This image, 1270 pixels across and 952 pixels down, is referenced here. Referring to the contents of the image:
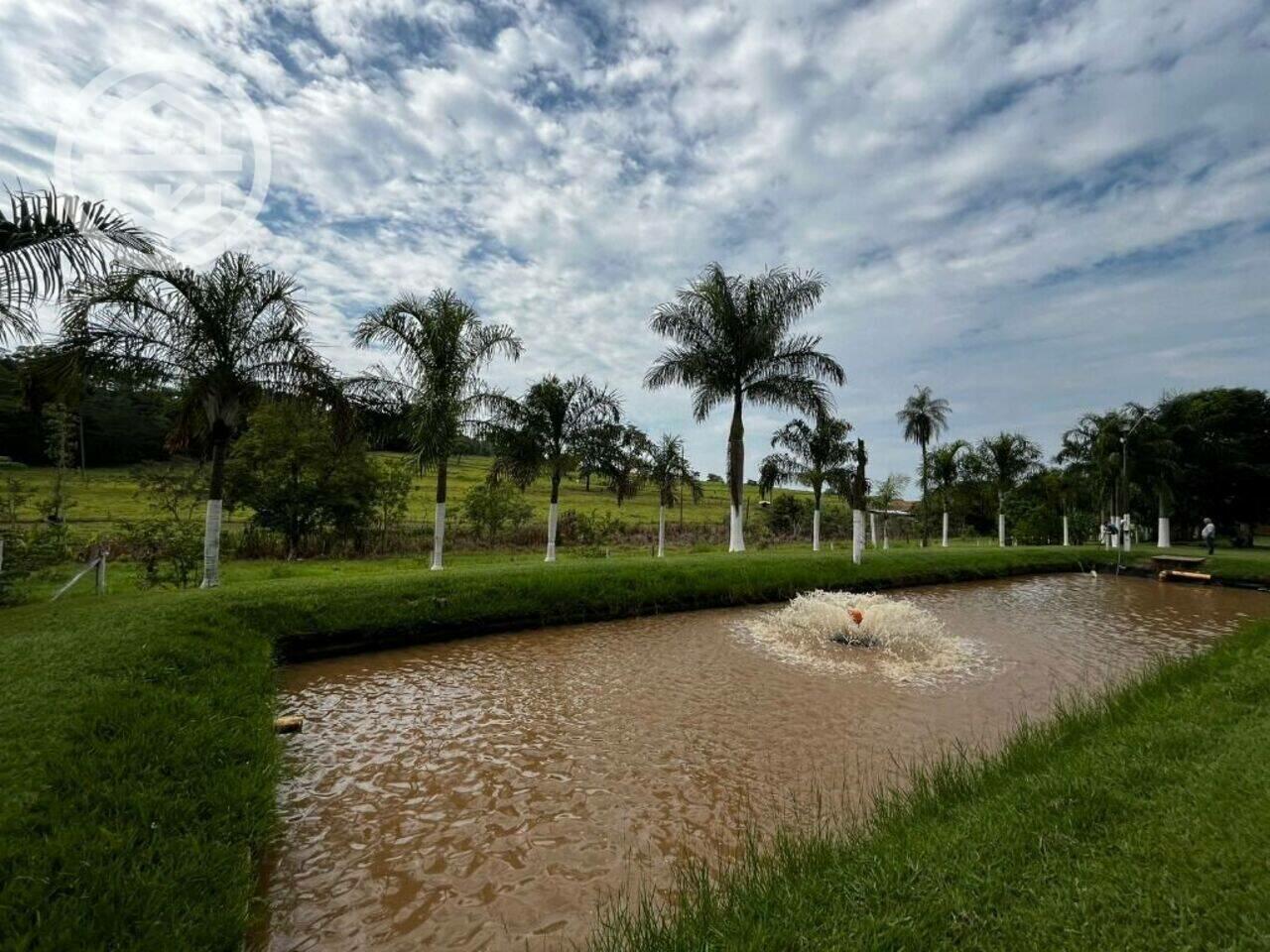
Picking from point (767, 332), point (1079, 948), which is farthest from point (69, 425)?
point (1079, 948)

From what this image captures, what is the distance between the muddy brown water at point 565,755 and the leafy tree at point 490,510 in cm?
1631

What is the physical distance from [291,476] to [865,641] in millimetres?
20486

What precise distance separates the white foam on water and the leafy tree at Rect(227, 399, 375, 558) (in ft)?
54.0

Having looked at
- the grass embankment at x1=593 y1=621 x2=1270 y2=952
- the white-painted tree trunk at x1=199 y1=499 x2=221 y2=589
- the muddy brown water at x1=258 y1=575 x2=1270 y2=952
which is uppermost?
the white-painted tree trunk at x1=199 y1=499 x2=221 y2=589

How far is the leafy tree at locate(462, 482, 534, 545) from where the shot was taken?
2683cm

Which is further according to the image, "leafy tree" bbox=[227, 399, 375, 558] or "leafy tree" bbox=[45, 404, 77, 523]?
"leafy tree" bbox=[227, 399, 375, 558]

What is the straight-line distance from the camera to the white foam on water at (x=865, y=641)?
29.9ft

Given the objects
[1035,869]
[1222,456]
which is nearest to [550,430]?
[1035,869]

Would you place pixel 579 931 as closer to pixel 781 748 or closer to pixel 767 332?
pixel 781 748

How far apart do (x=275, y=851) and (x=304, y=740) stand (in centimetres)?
221

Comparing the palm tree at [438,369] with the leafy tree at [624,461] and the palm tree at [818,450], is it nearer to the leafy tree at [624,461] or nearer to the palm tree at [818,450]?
the leafy tree at [624,461]

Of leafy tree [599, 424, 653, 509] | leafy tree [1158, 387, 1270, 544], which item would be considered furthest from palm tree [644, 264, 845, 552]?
leafy tree [1158, 387, 1270, 544]

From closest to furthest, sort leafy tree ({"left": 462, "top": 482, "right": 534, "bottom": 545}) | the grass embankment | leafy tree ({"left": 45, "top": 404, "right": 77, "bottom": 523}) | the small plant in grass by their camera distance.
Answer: the grass embankment < the small plant in grass < leafy tree ({"left": 45, "top": 404, "right": 77, "bottom": 523}) < leafy tree ({"left": 462, "top": 482, "right": 534, "bottom": 545})

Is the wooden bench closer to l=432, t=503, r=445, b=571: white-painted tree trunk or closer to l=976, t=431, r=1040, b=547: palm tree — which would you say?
l=976, t=431, r=1040, b=547: palm tree
